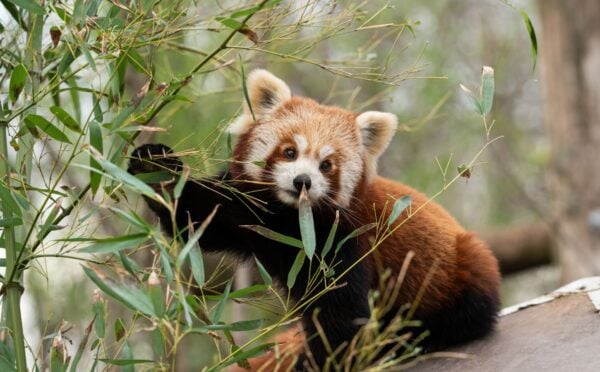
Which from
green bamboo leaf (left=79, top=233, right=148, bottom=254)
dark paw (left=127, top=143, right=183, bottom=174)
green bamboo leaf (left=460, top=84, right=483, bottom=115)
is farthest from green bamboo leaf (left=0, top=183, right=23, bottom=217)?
green bamboo leaf (left=460, top=84, right=483, bottom=115)

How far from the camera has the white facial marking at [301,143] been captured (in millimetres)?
3215

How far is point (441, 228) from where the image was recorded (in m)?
3.53

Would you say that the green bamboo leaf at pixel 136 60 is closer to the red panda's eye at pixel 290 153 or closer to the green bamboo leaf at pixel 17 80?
the green bamboo leaf at pixel 17 80

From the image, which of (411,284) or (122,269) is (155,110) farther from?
(411,284)

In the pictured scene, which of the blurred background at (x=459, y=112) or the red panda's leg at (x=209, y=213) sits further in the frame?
the blurred background at (x=459, y=112)

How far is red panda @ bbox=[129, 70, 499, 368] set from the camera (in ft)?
10.3

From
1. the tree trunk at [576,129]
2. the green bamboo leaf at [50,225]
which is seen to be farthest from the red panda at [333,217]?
the tree trunk at [576,129]

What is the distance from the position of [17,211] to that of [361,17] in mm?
1172

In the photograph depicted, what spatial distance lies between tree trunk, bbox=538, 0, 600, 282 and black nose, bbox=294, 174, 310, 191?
14.0 ft

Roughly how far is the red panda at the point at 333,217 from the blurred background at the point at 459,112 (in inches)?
8.0

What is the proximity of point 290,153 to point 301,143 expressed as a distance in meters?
0.06

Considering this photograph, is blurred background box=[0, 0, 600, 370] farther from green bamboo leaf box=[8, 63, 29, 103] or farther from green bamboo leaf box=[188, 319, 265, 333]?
green bamboo leaf box=[188, 319, 265, 333]

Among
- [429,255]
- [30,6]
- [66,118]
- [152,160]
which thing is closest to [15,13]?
[30,6]

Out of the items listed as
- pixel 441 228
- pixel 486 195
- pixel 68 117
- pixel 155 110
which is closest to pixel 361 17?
pixel 155 110
